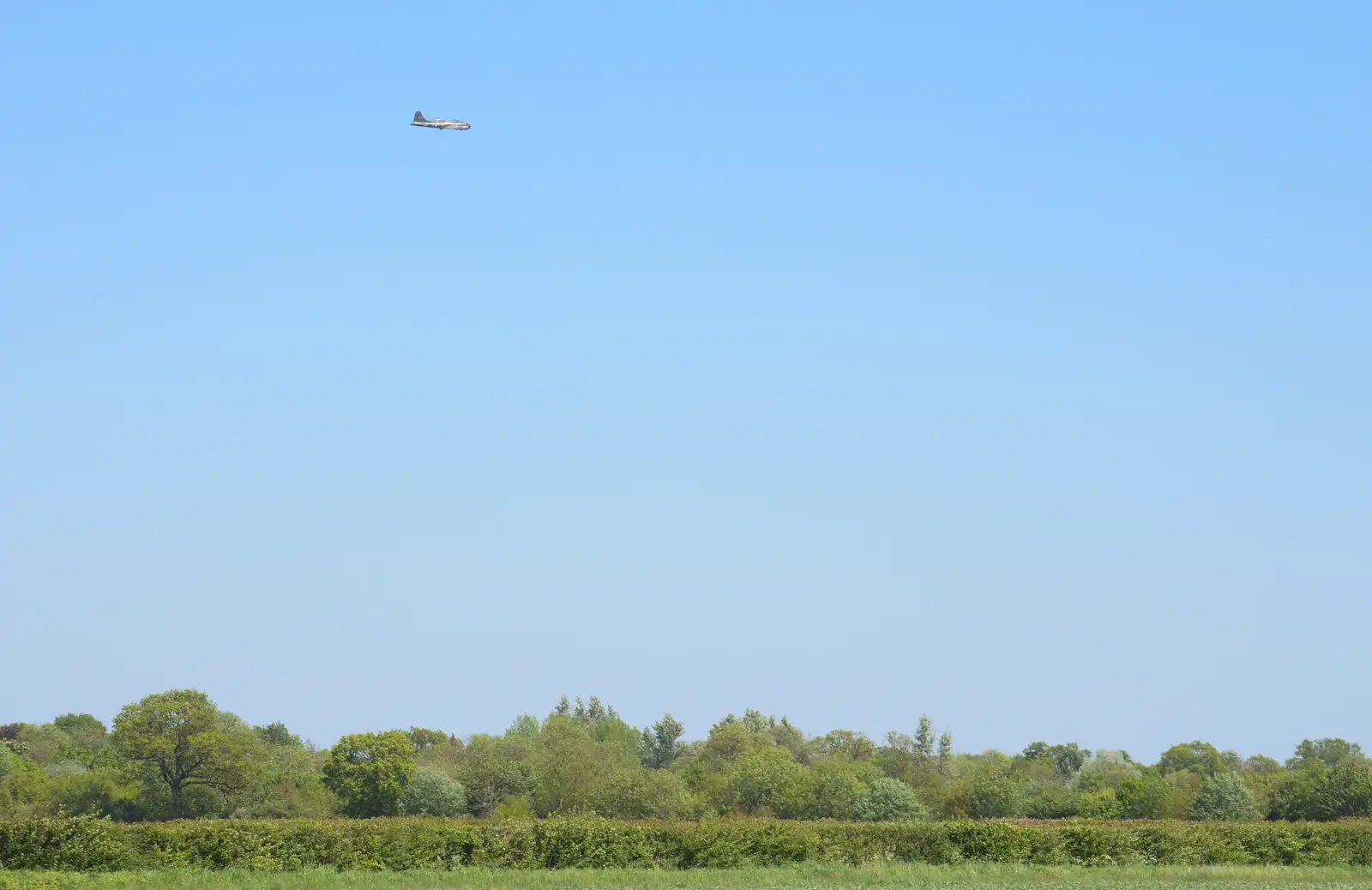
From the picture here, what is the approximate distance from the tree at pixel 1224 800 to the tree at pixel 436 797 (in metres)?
42.6

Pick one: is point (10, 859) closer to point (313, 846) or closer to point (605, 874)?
point (313, 846)

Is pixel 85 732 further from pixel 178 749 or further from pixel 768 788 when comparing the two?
pixel 768 788

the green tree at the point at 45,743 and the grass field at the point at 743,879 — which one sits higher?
the green tree at the point at 45,743

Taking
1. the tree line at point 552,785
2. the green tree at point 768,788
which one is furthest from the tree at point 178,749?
the green tree at point 768,788

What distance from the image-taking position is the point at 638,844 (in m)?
39.4

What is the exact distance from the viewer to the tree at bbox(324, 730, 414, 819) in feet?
281

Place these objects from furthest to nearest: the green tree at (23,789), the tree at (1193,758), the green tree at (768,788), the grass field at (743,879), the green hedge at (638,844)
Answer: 1. the tree at (1193,758)
2. the green tree at (23,789)
3. the green tree at (768,788)
4. the green hedge at (638,844)
5. the grass field at (743,879)

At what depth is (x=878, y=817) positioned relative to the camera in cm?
6725

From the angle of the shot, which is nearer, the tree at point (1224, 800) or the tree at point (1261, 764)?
the tree at point (1224, 800)

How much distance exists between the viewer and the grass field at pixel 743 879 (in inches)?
1302

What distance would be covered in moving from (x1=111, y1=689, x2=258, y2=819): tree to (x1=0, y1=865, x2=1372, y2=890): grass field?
53.8 meters

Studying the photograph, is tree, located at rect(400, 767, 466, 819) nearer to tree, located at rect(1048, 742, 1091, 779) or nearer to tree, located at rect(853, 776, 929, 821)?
tree, located at rect(853, 776, 929, 821)

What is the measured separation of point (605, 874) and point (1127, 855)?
54.8 feet

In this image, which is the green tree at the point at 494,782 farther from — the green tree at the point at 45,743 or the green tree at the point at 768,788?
the green tree at the point at 45,743
